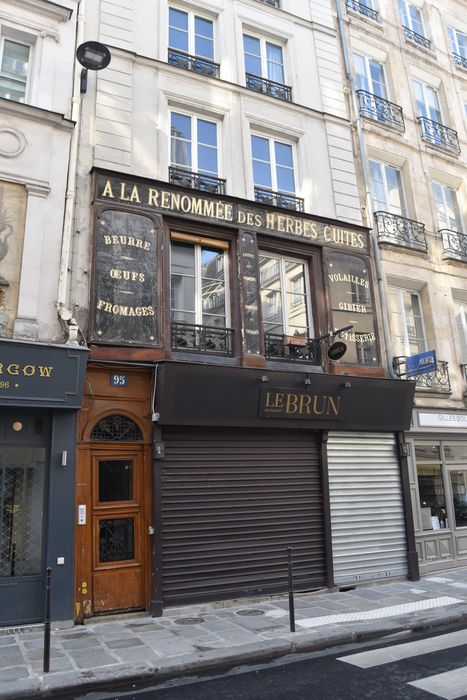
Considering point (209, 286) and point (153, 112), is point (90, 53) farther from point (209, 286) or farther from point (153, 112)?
point (209, 286)

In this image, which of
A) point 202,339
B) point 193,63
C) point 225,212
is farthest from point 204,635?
point 193,63

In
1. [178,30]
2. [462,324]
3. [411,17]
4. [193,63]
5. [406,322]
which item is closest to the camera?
[193,63]

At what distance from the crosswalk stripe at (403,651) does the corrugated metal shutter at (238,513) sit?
2.86 m

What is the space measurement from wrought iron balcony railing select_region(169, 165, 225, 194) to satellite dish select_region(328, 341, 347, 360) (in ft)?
12.2

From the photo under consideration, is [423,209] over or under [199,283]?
over

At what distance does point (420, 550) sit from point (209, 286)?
22.7 ft

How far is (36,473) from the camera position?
7719mm

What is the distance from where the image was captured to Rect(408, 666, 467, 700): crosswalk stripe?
16.0 ft

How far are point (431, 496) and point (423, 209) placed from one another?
276 inches

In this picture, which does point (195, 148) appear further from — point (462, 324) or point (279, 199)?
point (462, 324)

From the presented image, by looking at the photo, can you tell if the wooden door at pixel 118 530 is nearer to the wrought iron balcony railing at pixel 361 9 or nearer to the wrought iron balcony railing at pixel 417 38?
the wrought iron balcony railing at pixel 361 9

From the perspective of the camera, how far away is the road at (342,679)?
16.4 feet

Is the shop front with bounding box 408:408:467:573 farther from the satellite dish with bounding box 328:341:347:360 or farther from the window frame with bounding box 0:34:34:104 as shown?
the window frame with bounding box 0:34:34:104

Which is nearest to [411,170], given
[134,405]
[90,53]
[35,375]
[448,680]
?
[90,53]
